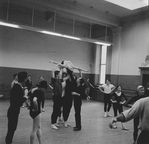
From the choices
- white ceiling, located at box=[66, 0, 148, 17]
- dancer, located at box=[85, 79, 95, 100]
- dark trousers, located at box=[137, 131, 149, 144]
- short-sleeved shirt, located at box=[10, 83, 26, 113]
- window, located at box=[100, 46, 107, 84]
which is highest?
white ceiling, located at box=[66, 0, 148, 17]

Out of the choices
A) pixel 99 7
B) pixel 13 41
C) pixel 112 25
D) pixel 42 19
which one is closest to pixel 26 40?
pixel 13 41

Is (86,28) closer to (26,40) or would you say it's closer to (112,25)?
(112,25)

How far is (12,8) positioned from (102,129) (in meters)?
9.45

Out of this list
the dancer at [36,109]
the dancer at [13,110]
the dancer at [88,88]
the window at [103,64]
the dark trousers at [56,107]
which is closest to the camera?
the dancer at [36,109]

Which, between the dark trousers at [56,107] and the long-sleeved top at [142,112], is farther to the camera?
the dark trousers at [56,107]

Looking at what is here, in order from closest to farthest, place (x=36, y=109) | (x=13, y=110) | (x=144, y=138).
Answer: (x=144, y=138) < (x=36, y=109) < (x=13, y=110)

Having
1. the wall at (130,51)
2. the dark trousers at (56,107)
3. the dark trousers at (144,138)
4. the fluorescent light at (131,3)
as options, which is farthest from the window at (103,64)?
the dark trousers at (144,138)

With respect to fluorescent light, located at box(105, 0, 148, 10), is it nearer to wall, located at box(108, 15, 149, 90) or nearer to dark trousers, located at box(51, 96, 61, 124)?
wall, located at box(108, 15, 149, 90)

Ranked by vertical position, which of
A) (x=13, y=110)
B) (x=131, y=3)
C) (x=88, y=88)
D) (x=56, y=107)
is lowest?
(x=88, y=88)

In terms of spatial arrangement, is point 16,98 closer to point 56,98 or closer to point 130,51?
point 56,98

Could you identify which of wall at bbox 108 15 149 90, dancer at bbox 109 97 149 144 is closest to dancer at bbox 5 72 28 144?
dancer at bbox 109 97 149 144

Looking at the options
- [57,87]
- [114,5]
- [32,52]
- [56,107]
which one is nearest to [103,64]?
[114,5]

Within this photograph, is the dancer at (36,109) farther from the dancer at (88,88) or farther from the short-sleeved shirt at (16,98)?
the dancer at (88,88)

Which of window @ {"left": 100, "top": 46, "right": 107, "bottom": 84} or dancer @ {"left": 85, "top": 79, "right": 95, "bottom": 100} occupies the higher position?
window @ {"left": 100, "top": 46, "right": 107, "bottom": 84}
